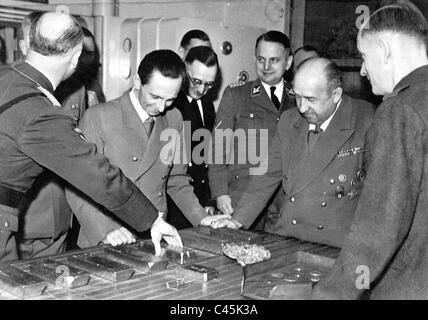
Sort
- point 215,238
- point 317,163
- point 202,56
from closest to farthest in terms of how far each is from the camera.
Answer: point 215,238
point 317,163
point 202,56

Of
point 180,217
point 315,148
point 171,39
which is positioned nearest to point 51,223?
point 180,217

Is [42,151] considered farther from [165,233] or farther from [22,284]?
[165,233]

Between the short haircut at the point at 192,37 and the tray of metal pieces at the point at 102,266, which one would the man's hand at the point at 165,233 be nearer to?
the tray of metal pieces at the point at 102,266

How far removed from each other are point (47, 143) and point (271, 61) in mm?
2162

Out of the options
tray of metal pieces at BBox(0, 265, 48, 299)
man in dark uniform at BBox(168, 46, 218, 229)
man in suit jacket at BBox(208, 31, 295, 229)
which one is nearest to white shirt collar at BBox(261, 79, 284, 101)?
man in suit jacket at BBox(208, 31, 295, 229)

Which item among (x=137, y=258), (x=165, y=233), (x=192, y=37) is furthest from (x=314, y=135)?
(x=192, y=37)

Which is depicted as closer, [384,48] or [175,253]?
[384,48]

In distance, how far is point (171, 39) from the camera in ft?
13.7

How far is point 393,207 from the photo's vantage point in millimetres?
1358

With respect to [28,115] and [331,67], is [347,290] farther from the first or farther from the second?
[331,67]

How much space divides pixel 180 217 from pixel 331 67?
162 centimetres

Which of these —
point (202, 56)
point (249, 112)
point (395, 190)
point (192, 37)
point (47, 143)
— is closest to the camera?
point (395, 190)

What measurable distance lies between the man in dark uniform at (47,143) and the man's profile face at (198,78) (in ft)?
4.65

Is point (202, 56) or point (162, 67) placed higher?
point (202, 56)
